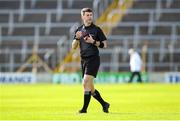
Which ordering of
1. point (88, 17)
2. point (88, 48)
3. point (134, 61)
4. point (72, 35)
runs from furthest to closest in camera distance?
point (72, 35) < point (134, 61) < point (88, 48) < point (88, 17)

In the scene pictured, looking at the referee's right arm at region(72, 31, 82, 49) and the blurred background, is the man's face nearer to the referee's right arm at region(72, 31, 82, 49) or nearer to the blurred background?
the referee's right arm at region(72, 31, 82, 49)

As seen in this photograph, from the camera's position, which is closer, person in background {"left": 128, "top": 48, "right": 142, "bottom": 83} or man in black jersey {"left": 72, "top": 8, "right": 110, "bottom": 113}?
man in black jersey {"left": 72, "top": 8, "right": 110, "bottom": 113}

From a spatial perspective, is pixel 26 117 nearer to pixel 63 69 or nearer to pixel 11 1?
pixel 63 69

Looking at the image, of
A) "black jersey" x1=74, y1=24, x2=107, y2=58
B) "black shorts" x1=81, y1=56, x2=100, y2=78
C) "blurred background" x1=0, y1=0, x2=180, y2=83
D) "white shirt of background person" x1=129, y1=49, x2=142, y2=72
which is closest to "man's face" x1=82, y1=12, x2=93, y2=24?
"black jersey" x1=74, y1=24, x2=107, y2=58

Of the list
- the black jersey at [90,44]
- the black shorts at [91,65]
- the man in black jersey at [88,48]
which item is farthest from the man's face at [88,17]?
the black shorts at [91,65]

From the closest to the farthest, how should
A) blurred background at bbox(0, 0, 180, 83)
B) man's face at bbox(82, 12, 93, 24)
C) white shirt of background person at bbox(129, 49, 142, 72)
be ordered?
man's face at bbox(82, 12, 93, 24) → white shirt of background person at bbox(129, 49, 142, 72) → blurred background at bbox(0, 0, 180, 83)

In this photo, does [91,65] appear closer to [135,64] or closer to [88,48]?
[88,48]

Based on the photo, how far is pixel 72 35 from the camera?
160 ft

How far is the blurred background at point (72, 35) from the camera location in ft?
155

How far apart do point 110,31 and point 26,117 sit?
3425 centimetres

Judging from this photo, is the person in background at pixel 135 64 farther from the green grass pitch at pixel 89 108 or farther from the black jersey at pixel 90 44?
the black jersey at pixel 90 44

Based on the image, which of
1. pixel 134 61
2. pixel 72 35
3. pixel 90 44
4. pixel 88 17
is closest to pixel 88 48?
pixel 90 44

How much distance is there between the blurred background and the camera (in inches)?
1854

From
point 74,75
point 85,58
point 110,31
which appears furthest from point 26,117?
point 110,31
